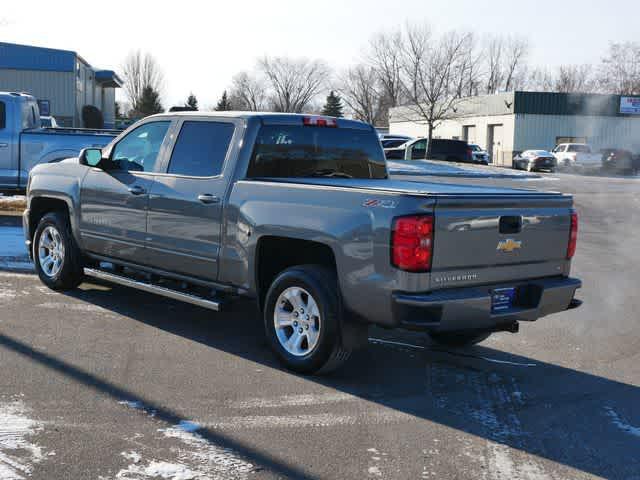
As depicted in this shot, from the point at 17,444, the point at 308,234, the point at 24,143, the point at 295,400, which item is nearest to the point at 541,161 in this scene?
the point at 24,143

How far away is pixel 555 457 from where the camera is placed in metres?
4.37

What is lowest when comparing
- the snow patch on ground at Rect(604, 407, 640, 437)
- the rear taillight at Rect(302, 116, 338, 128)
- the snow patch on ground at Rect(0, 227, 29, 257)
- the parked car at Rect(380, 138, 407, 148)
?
the snow patch on ground at Rect(604, 407, 640, 437)

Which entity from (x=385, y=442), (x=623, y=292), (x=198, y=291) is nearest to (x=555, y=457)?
(x=385, y=442)

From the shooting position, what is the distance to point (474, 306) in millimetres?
5238

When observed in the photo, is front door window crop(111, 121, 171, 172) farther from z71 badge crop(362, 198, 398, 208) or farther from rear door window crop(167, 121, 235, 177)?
z71 badge crop(362, 198, 398, 208)

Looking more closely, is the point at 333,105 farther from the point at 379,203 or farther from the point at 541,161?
the point at 379,203

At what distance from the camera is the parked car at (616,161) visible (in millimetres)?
42094

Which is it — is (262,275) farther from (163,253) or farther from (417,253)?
(417,253)

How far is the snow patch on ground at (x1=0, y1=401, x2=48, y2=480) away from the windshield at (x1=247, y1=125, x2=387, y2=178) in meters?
2.50

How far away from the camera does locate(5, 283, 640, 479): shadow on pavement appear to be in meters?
4.50

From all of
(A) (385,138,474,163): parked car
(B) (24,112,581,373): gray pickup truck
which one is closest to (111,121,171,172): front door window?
(B) (24,112,581,373): gray pickup truck

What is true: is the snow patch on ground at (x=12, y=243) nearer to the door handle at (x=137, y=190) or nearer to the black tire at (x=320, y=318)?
the door handle at (x=137, y=190)

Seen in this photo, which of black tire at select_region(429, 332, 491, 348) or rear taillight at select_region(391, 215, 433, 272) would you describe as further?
black tire at select_region(429, 332, 491, 348)

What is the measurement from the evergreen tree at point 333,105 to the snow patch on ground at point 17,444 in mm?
82656
